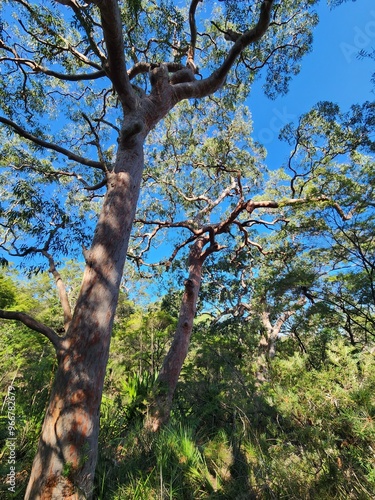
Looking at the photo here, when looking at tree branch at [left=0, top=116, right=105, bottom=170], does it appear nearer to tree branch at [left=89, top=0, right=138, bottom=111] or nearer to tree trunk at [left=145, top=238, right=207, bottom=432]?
tree branch at [left=89, top=0, right=138, bottom=111]

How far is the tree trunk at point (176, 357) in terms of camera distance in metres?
4.14

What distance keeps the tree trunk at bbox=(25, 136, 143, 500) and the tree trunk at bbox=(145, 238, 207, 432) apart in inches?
78.9

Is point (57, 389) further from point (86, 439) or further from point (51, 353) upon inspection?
point (51, 353)

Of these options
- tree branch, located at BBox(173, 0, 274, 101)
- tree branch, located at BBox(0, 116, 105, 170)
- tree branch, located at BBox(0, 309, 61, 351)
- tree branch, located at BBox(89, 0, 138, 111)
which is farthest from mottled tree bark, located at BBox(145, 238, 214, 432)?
tree branch, located at BBox(89, 0, 138, 111)

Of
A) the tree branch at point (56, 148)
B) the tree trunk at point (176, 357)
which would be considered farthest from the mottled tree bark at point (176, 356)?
the tree branch at point (56, 148)

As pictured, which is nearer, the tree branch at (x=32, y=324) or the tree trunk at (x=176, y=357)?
the tree branch at (x=32, y=324)

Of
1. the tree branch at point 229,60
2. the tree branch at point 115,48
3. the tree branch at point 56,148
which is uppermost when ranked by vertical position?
the tree branch at point 229,60

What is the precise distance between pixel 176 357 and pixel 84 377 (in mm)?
3591

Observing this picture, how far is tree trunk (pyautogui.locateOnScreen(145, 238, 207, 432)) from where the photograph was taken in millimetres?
4137

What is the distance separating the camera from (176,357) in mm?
5402

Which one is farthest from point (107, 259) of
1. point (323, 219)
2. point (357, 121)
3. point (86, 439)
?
point (357, 121)

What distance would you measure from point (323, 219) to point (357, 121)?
349 cm

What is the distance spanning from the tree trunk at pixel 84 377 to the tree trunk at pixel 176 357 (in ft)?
6.57

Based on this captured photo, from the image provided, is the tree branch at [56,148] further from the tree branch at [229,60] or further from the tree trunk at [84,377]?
the tree branch at [229,60]
